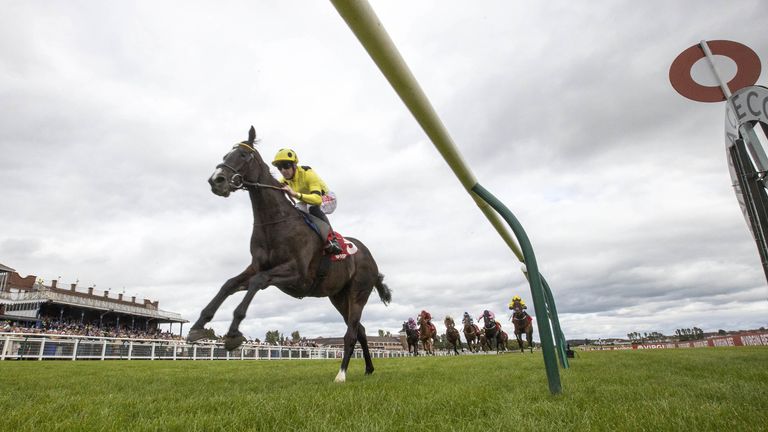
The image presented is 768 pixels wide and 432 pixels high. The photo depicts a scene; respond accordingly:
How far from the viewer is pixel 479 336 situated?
31016 mm

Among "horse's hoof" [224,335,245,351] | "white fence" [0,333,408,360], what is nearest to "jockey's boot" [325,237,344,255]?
"horse's hoof" [224,335,245,351]

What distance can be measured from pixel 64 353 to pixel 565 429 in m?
22.8

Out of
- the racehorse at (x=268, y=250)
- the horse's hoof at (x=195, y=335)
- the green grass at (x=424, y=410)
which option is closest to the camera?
the green grass at (x=424, y=410)

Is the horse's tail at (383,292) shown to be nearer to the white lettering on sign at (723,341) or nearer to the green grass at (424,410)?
the green grass at (424,410)

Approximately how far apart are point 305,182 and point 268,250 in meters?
1.31

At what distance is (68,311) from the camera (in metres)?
54.4

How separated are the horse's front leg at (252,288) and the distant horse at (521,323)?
22.2m

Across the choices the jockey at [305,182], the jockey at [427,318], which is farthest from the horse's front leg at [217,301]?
the jockey at [427,318]

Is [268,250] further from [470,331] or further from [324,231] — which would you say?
[470,331]

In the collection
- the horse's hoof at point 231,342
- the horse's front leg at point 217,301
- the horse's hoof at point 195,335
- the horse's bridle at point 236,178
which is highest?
the horse's bridle at point 236,178

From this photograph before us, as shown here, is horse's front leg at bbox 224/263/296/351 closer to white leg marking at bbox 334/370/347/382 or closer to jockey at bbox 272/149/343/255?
Result: jockey at bbox 272/149/343/255

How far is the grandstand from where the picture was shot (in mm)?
49031

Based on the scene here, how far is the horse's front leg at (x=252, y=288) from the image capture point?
3931 millimetres

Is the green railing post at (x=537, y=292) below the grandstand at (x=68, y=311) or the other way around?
below
